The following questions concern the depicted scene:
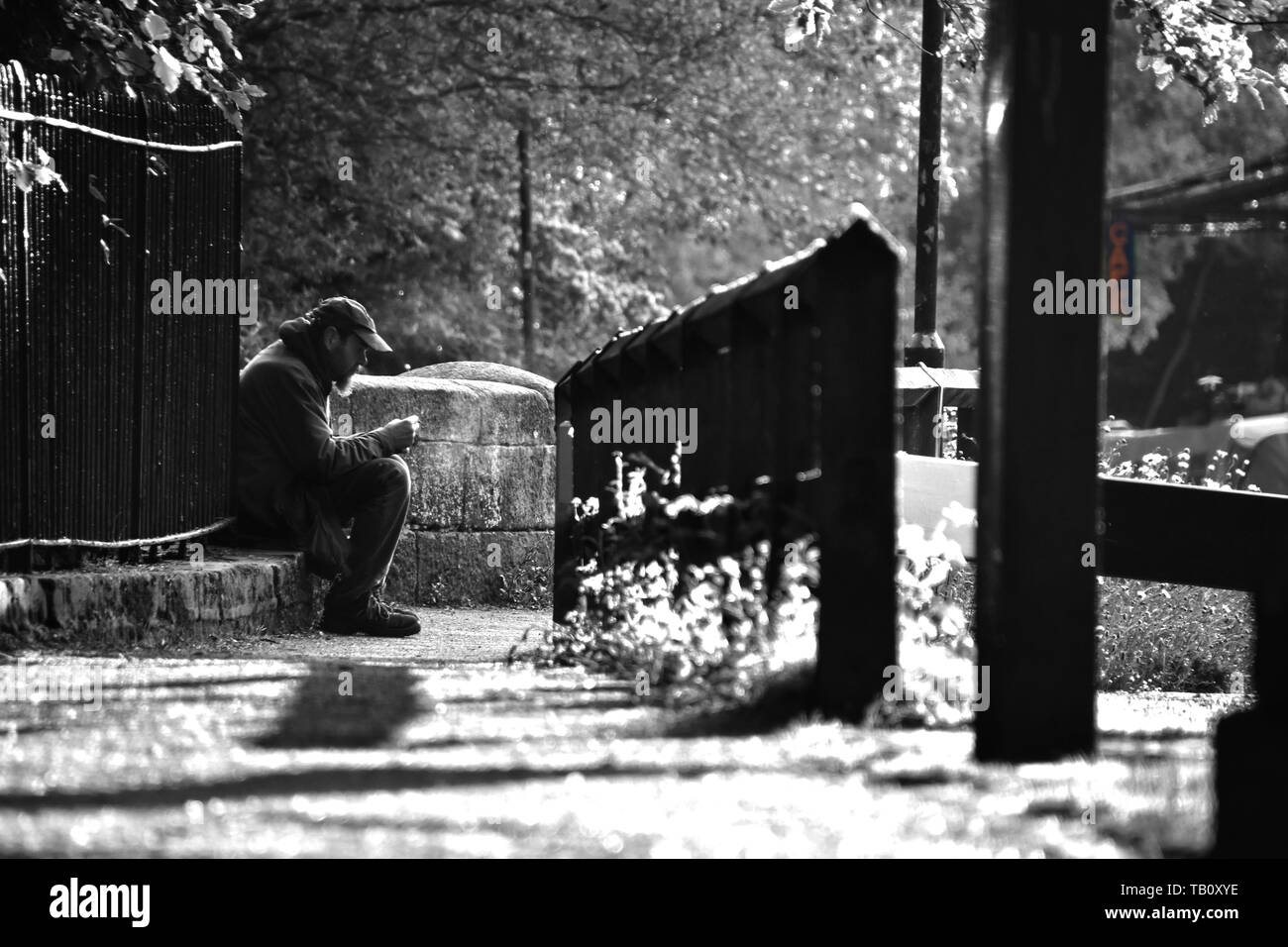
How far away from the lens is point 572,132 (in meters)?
20.5

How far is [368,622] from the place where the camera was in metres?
9.69

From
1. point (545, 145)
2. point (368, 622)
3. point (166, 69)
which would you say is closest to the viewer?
point (166, 69)

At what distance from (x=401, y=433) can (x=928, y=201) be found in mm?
4473

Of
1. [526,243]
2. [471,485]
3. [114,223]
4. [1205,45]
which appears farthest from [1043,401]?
[526,243]

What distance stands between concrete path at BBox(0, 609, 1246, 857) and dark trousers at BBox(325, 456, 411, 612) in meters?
3.98

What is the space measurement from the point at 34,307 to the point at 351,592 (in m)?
2.56

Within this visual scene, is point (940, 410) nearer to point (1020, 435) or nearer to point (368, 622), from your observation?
point (368, 622)

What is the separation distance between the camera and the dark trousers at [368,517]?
977cm

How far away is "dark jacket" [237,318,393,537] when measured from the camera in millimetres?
9742

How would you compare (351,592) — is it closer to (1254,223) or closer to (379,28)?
(379,28)

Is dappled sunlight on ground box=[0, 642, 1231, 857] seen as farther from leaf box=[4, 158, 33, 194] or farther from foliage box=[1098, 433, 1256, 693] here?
foliage box=[1098, 433, 1256, 693]

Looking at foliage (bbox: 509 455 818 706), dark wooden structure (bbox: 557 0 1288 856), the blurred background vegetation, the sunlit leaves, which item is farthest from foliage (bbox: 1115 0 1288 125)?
dark wooden structure (bbox: 557 0 1288 856)
